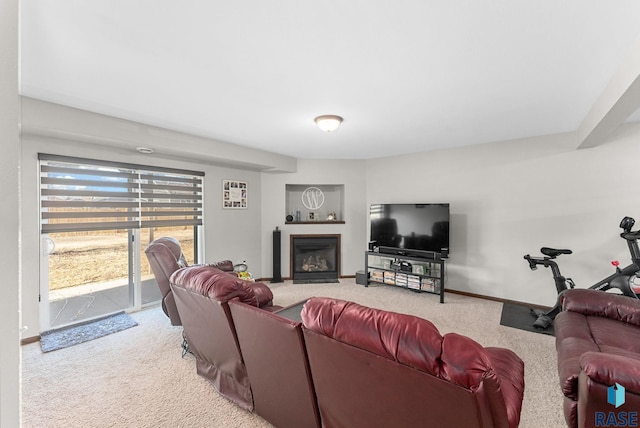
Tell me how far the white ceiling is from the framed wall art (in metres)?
1.76

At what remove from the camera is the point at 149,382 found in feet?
7.63

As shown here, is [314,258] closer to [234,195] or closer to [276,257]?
[276,257]

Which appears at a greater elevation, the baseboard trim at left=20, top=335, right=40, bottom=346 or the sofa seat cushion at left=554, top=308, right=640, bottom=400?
the sofa seat cushion at left=554, top=308, right=640, bottom=400

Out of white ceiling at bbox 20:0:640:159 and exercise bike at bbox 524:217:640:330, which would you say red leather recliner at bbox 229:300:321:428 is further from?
exercise bike at bbox 524:217:640:330

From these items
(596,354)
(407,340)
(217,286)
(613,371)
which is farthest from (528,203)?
(217,286)

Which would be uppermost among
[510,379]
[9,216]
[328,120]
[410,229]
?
[328,120]

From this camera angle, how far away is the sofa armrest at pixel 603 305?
7.52ft

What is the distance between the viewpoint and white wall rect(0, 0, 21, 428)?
2.21 feet

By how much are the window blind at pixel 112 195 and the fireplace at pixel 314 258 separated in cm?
195

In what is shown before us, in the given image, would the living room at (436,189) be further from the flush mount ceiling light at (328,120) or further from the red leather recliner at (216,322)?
the red leather recliner at (216,322)

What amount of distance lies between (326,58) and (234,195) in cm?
359

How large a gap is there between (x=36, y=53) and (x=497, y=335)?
4816 millimetres

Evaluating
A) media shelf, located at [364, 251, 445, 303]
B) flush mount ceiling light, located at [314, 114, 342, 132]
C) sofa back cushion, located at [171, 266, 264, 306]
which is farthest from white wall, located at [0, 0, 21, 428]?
media shelf, located at [364, 251, 445, 303]

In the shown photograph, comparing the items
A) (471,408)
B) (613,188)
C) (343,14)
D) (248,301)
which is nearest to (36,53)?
(343,14)
